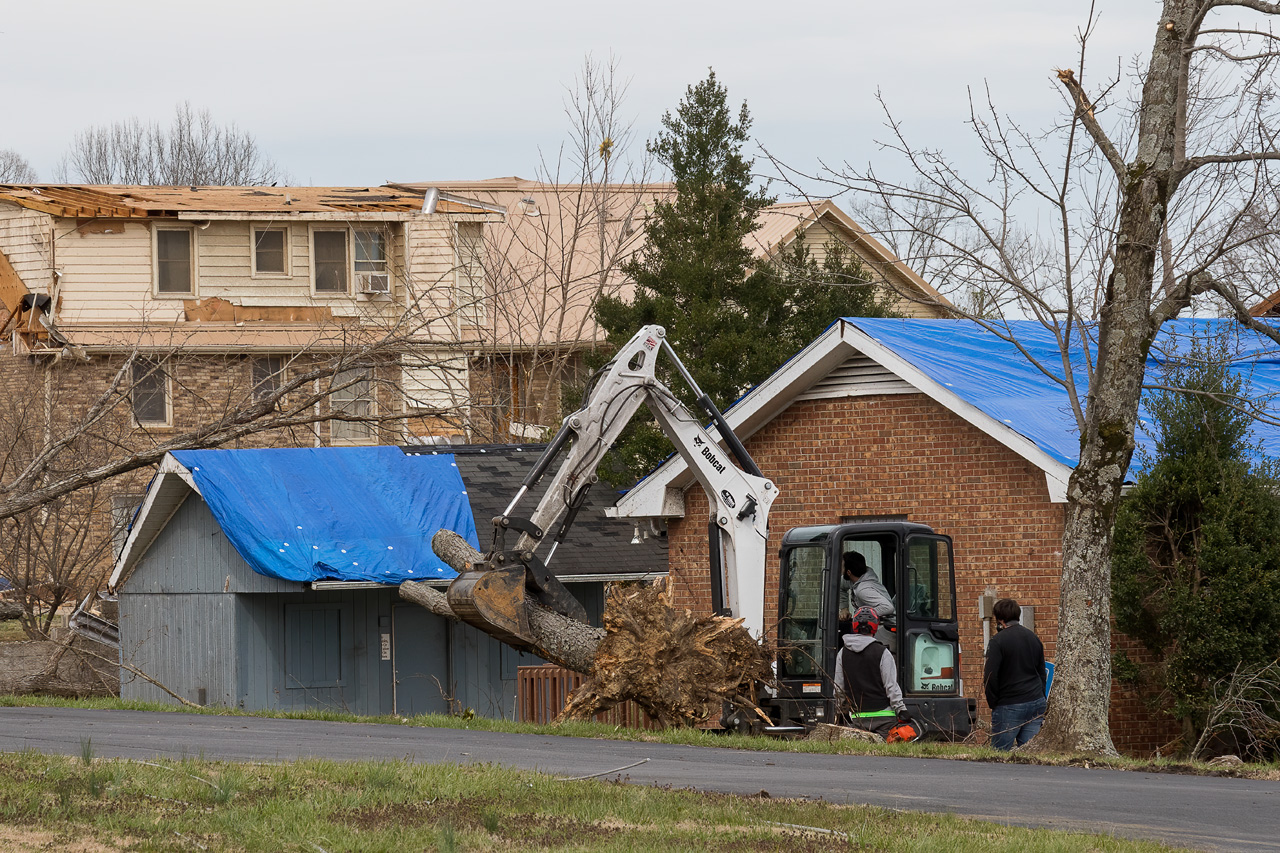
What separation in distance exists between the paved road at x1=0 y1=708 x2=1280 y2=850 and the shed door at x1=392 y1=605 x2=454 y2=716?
351 inches

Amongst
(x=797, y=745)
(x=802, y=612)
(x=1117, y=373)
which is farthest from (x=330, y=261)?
(x=1117, y=373)

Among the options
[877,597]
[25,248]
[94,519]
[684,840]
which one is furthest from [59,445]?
[25,248]

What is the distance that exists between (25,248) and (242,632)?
55.6 ft

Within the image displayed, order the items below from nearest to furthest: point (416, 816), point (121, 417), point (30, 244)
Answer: point (416, 816) < point (121, 417) < point (30, 244)

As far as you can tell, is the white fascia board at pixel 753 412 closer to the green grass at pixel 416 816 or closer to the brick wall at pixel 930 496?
the brick wall at pixel 930 496

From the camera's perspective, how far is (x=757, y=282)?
2822cm

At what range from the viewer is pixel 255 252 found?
121ft

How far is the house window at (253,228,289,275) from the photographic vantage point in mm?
36906

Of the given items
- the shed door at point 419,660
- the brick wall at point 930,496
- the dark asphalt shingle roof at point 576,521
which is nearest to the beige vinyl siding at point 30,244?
the dark asphalt shingle roof at point 576,521

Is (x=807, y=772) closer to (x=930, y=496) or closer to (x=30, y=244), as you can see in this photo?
(x=930, y=496)

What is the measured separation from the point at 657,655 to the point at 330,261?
23906 mm

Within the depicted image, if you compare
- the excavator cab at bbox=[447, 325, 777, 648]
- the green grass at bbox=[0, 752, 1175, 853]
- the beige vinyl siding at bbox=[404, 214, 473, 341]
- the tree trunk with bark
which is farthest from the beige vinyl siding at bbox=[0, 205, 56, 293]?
the green grass at bbox=[0, 752, 1175, 853]

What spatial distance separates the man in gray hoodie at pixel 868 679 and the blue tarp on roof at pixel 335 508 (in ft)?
30.4

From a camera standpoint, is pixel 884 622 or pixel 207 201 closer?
pixel 884 622
